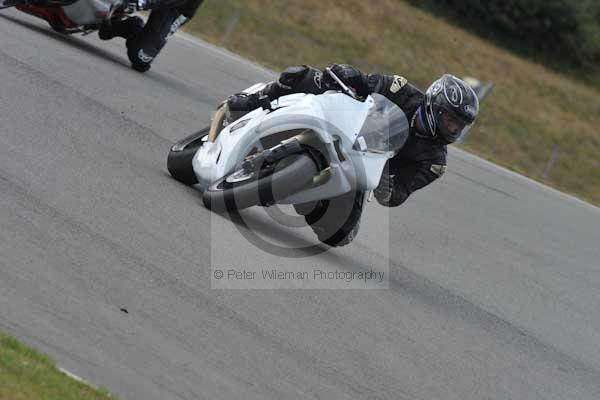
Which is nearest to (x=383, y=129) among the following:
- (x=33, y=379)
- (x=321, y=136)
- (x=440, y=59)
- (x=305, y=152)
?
(x=321, y=136)

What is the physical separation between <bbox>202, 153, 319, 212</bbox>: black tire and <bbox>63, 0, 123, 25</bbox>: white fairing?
5204mm

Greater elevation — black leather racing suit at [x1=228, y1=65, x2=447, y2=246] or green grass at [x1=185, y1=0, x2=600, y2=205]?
black leather racing suit at [x1=228, y1=65, x2=447, y2=246]

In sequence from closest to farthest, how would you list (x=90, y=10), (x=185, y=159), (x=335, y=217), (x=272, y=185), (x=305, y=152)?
(x=272, y=185)
(x=305, y=152)
(x=335, y=217)
(x=185, y=159)
(x=90, y=10)

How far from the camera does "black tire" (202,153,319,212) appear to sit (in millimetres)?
7543

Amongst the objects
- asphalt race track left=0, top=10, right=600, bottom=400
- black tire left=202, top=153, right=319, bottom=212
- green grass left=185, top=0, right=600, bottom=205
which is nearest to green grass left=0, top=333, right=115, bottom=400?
asphalt race track left=0, top=10, right=600, bottom=400

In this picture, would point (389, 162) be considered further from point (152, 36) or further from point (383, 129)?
point (152, 36)

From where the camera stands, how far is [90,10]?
41.1ft

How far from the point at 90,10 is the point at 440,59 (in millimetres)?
21206

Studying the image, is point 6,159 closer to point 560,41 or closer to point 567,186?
point 567,186

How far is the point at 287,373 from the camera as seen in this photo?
5711 mm

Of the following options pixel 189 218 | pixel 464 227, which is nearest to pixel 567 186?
pixel 464 227

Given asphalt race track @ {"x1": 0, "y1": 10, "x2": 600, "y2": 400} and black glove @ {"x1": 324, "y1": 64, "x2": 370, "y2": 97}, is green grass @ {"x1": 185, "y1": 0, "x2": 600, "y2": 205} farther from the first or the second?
black glove @ {"x1": 324, "y1": 64, "x2": 370, "y2": 97}

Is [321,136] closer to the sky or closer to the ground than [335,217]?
closer to the sky

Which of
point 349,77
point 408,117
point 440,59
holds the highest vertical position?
point 349,77
